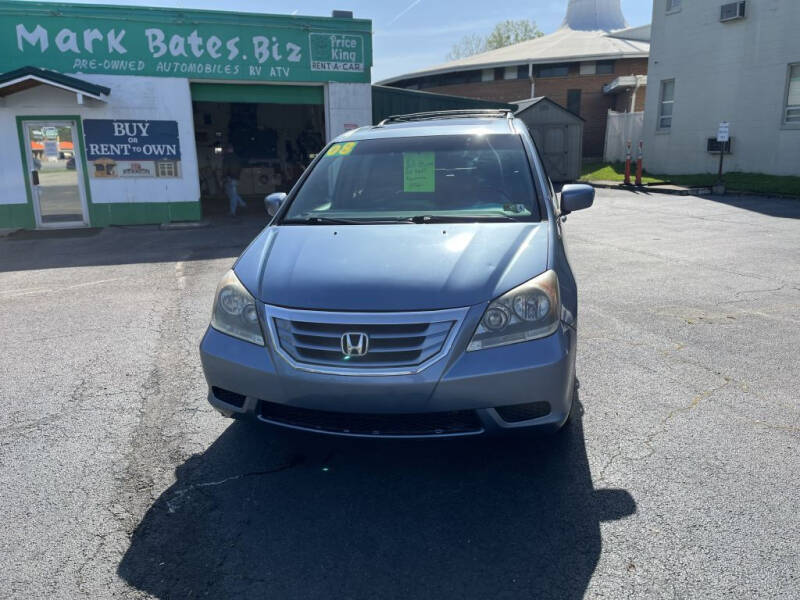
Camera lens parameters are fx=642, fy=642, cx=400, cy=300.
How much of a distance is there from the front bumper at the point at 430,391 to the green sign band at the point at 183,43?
13501 millimetres

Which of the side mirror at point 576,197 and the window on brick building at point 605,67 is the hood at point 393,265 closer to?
the side mirror at point 576,197

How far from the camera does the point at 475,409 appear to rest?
9.61 feet

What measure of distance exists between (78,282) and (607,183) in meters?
17.5

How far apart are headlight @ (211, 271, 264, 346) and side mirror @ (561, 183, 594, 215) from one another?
246 centimetres

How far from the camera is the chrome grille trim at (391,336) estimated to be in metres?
2.93

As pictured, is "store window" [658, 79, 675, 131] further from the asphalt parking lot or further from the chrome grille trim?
the chrome grille trim

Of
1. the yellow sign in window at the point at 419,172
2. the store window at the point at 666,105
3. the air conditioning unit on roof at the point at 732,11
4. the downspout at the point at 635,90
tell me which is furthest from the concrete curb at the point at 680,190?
the yellow sign in window at the point at 419,172

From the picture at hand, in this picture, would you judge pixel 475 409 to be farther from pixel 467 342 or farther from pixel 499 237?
pixel 499 237

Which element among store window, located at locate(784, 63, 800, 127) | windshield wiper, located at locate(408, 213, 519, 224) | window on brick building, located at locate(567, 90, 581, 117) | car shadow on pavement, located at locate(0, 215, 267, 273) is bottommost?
car shadow on pavement, located at locate(0, 215, 267, 273)

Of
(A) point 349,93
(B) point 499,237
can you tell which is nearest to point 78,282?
(B) point 499,237

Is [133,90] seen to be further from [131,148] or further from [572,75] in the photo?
[572,75]

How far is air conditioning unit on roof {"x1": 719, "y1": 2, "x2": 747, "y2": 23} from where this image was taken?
19125mm

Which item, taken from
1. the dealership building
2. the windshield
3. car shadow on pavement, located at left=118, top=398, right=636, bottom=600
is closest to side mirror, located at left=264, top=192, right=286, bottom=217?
the windshield

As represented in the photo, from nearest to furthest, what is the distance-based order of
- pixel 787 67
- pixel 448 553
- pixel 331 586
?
pixel 331 586 → pixel 448 553 → pixel 787 67
